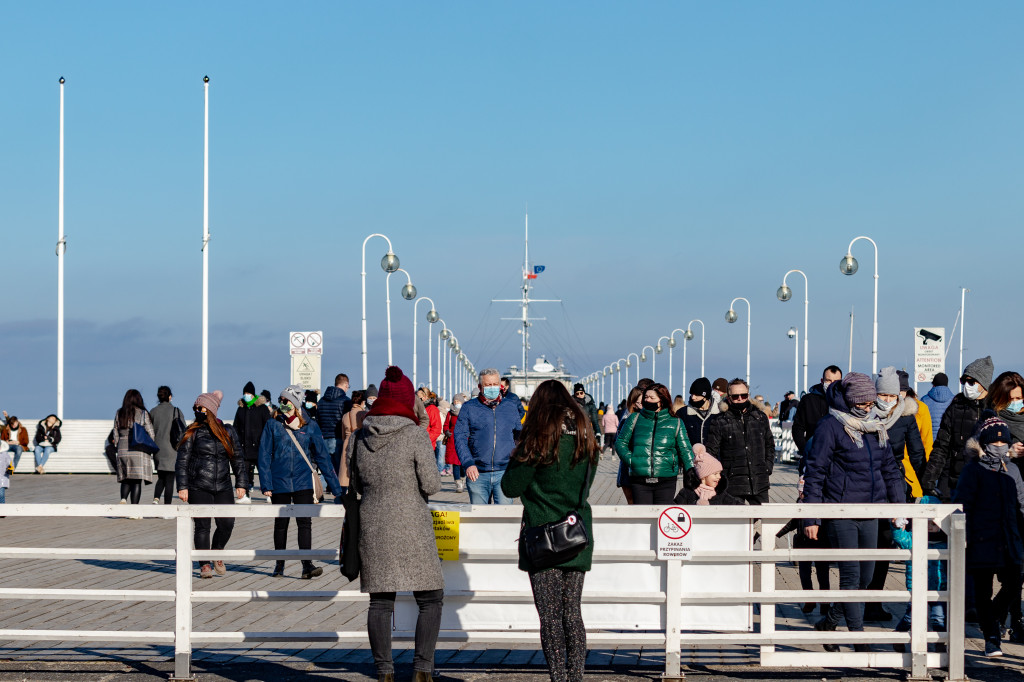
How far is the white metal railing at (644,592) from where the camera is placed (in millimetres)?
8125

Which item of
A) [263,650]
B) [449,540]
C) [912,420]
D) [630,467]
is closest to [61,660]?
[263,650]

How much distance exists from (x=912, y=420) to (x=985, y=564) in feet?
8.43

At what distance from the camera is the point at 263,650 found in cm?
938

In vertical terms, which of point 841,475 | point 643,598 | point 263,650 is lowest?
point 263,650

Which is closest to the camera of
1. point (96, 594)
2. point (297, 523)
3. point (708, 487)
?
point (96, 594)

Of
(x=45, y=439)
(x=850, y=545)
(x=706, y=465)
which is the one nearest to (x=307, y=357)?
(x=45, y=439)

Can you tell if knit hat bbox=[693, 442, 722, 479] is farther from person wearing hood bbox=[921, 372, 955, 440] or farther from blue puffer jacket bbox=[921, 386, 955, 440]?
blue puffer jacket bbox=[921, 386, 955, 440]

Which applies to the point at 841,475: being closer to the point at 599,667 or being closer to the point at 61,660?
the point at 599,667

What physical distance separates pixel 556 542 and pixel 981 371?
546cm

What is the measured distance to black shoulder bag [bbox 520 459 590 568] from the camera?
7051 millimetres

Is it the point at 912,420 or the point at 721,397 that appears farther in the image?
the point at 721,397

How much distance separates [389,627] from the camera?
7570mm

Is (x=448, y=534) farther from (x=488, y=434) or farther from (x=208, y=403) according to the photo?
(x=208, y=403)

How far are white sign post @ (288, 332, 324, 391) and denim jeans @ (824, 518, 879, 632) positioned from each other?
1734 cm
